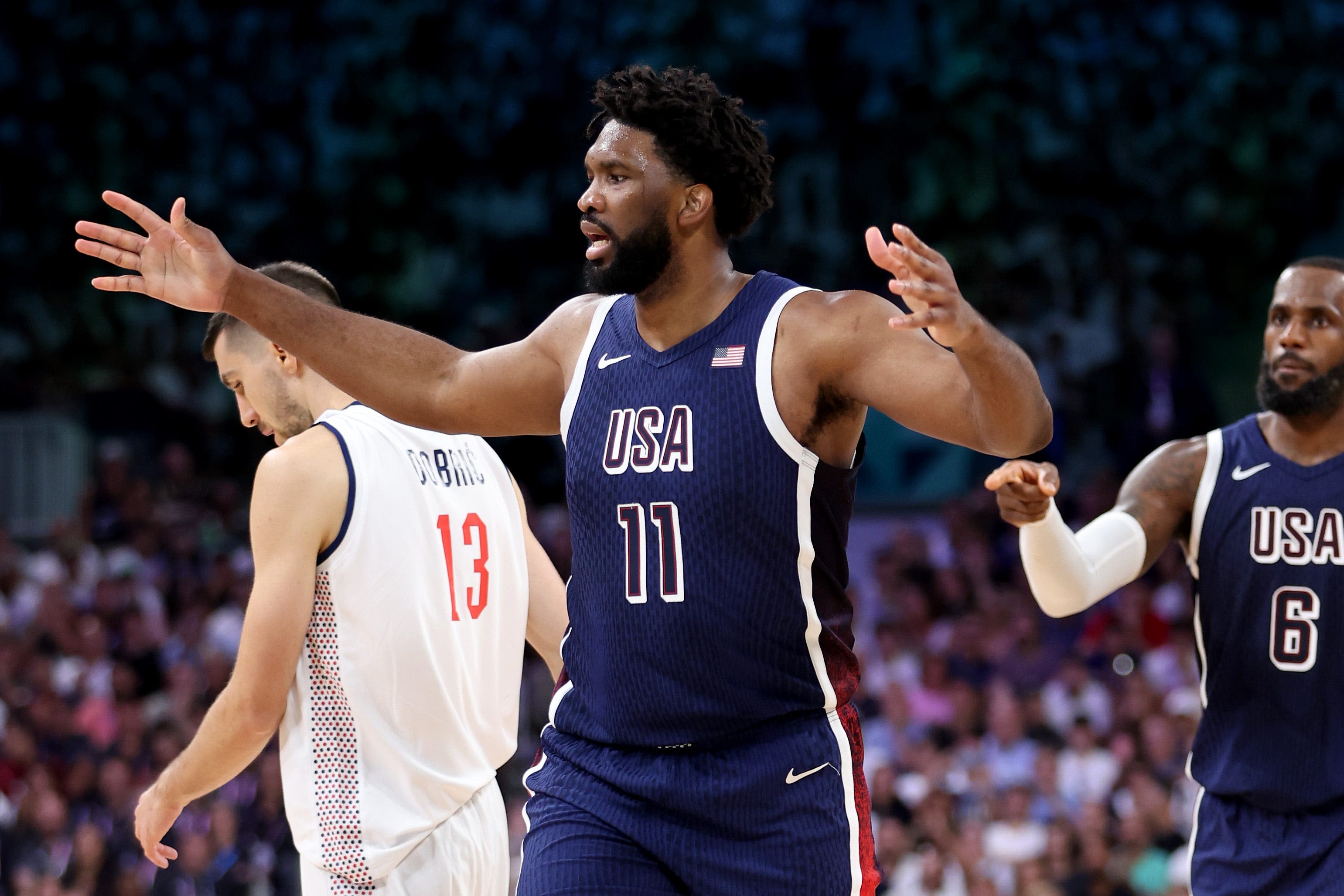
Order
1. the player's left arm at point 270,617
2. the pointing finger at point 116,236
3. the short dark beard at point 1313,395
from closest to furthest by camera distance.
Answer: the pointing finger at point 116,236
the player's left arm at point 270,617
the short dark beard at point 1313,395

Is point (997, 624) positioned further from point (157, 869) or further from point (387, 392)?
point (387, 392)

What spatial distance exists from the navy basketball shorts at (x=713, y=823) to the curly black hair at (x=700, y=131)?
1110mm

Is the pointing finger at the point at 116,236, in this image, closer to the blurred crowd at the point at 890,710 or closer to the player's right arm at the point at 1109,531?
the player's right arm at the point at 1109,531

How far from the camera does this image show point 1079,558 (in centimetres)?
411

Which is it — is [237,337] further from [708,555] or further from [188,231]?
[708,555]

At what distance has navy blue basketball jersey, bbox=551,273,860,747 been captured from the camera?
9.95 ft

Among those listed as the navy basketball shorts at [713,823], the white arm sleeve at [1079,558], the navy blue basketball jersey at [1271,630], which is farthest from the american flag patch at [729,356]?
the navy blue basketball jersey at [1271,630]

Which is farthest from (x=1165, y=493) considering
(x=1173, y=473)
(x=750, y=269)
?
(x=750, y=269)

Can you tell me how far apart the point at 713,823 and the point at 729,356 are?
3.01 ft

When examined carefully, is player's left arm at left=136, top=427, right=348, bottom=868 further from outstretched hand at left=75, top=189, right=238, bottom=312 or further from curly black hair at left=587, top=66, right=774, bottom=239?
curly black hair at left=587, top=66, right=774, bottom=239

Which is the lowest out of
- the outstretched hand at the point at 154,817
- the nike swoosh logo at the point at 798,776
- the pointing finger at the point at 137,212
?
the outstretched hand at the point at 154,817

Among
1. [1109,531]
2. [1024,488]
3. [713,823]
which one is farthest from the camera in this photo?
[1109,531]

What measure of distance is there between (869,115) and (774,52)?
39.4 inches

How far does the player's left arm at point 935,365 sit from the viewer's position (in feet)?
8.61
